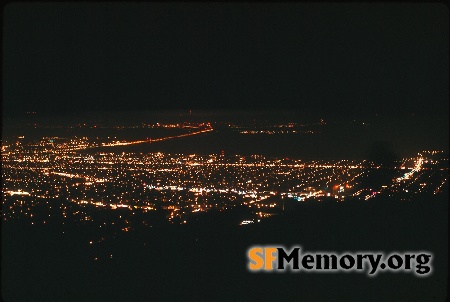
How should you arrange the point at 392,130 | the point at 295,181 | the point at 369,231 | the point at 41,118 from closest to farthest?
the point at 369,231, the point at 295,181, the point at 41,118, the point at 392,130

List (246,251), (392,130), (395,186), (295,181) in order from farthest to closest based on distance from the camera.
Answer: (392,130) < (295,181) < (395,186) < (246,251)

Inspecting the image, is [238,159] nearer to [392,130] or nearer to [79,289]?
[392,130]

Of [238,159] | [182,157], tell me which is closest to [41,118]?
[182,157]

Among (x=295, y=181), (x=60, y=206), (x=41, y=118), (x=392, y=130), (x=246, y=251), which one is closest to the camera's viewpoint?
(x=246, y=251)

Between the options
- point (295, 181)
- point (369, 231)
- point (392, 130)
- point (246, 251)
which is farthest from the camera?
point (392, 130)

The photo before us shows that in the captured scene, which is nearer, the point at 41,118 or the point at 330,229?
the point at 330,229

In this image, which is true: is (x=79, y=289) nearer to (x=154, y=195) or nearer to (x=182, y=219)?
(x=182, y=219)

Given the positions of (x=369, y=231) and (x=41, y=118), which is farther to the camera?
(x=41, y=118)

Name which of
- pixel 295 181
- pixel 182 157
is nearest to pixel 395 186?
pixel 295 181

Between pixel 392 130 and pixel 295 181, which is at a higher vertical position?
pixel 392 130
